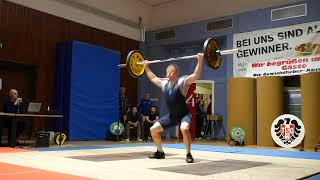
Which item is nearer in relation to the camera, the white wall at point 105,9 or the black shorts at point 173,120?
the black shorts at point 173,120

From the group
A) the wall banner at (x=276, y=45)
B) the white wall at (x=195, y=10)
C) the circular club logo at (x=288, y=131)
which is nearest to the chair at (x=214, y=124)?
the wall banner at (x=276, y=45)

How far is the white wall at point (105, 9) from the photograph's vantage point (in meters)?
8.85

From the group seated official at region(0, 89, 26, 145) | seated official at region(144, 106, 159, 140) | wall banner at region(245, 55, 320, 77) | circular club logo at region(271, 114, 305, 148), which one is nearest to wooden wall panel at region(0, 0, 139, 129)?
seated official at region(0, 89, 26, 145)

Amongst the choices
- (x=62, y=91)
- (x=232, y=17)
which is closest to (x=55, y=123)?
(x=62, y=91)

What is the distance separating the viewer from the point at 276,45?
8953 mm

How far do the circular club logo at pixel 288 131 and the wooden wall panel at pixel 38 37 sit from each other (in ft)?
18.1

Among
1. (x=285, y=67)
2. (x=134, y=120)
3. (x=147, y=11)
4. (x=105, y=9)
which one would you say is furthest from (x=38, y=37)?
(x=285, y=67)

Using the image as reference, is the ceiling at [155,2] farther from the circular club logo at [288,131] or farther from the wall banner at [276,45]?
the circular club logo at [288,131]

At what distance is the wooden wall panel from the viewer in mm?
8000

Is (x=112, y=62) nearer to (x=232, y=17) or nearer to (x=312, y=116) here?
(x=232, y=17)

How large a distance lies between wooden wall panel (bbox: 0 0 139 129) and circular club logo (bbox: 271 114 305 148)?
5.51 meters

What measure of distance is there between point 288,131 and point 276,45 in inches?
113

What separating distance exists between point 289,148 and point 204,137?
11.7 ft

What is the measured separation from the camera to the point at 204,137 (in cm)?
1037
